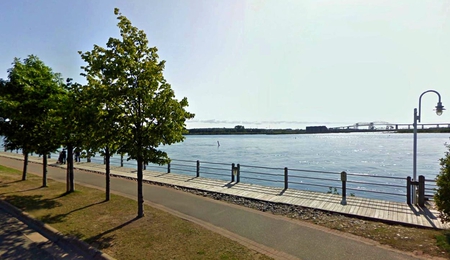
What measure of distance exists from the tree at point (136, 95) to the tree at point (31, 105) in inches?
169

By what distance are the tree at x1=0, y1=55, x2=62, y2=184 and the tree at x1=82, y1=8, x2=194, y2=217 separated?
4.28 metres

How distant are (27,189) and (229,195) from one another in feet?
26.9

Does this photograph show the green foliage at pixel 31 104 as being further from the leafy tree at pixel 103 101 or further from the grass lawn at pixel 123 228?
the leafy tree at pixel 103 101

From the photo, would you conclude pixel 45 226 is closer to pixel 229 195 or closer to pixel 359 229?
pixel 229 195

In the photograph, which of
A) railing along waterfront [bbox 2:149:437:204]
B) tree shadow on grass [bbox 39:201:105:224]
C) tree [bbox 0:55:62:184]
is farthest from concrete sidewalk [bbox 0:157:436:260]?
tree [bbox 0:55:62:184]

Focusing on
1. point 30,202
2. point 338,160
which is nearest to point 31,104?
point 30,202

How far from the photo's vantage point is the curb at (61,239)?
5.22 meters

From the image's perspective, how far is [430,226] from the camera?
6699 mm

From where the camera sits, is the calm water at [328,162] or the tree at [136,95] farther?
the calm water at [328,162]

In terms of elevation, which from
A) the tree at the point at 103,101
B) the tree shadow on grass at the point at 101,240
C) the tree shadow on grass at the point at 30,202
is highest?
the tree at the point at 103,101

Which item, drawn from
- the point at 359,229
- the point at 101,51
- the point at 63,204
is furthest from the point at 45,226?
the point at 359,229

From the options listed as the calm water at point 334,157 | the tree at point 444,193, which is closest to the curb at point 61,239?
the tree at point 444,193

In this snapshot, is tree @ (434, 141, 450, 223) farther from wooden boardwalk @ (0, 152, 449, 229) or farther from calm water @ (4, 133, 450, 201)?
calm water @ (4, 133, 450, 201)

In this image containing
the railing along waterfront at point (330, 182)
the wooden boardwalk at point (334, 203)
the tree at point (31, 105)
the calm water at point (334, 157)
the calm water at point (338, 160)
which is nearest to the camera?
the wooden boardwalk at point (334, 203)
